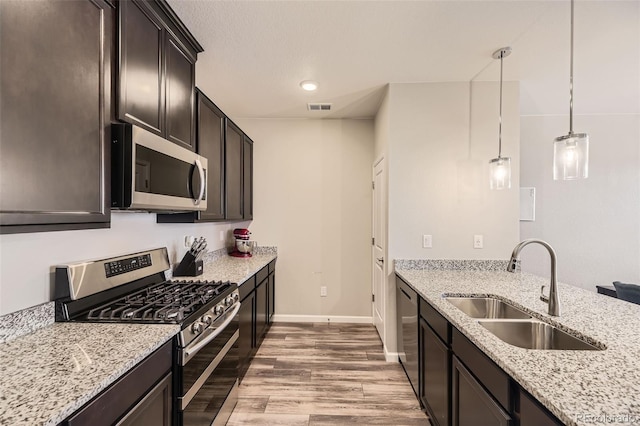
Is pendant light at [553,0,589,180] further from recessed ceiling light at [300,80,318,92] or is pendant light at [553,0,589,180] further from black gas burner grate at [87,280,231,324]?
black gas burner grate at [87,280,231,324]

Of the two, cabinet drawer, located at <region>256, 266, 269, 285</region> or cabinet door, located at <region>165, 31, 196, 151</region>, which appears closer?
cabinet door, located at <region>165, 31, 196, 151</region>

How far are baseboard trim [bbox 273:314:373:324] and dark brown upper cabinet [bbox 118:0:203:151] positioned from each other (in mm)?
2668

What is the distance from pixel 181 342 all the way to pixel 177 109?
1.38 m

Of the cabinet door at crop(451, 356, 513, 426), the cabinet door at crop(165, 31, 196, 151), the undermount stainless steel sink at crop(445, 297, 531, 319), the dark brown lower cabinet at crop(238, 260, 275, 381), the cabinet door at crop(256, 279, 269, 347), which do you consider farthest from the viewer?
the cabinet door at crop(256, 279, 269, 347)

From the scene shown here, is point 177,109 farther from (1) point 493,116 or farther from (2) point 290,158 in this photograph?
(1) point 493,116

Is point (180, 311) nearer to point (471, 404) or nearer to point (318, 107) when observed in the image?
point (471, 404)

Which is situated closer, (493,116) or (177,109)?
(177,109)

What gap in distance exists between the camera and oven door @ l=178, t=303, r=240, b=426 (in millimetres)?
1425

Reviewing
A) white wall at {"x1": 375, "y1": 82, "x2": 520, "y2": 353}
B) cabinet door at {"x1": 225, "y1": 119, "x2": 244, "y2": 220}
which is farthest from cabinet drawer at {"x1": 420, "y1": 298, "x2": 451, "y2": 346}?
cabinet door at {"x1": 225, "y1": 119, "x2": 244, "y2": 220}

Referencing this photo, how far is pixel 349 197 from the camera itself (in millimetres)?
4047

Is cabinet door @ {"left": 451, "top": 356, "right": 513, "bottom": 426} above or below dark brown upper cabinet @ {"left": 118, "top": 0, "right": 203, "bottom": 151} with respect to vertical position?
below

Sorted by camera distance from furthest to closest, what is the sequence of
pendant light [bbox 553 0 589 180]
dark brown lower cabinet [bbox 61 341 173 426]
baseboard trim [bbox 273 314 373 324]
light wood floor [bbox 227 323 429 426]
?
1. baseboard trim [bbox 273 314 373 324]
2. light wood floor [bbox 227 323 429 426]
3. pendant light [bbox 553 0 589 180]
4. dark brown lower cabinet [bbox 61 341 173 426]

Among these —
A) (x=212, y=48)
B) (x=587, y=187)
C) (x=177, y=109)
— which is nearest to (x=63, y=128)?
(x=177, y=109)

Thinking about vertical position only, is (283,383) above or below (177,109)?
below
